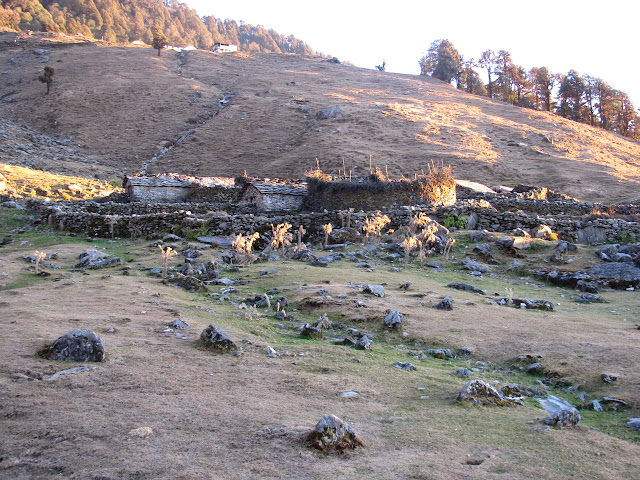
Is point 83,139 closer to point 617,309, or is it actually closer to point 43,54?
point 43,54


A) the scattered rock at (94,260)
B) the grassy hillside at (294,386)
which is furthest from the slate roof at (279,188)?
the grassy hillside at (294,386)

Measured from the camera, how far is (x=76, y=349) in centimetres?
466

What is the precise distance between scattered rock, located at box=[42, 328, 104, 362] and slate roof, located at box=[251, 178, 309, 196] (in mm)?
17060

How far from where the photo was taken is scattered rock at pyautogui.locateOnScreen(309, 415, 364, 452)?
3.32m

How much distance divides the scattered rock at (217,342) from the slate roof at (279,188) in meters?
16.3

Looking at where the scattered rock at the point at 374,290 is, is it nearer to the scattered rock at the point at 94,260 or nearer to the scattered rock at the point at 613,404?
the scattered rock at the point at 613,404

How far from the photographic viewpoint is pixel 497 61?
66.9 meters

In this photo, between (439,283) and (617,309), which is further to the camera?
(439,283)

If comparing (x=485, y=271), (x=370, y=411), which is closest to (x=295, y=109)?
(x=485, y=271)

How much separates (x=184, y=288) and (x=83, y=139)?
38454 mm

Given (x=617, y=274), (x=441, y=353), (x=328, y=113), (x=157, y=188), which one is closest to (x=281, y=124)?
(x=328, y=113)

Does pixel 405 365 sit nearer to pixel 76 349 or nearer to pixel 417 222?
pixel 76 349

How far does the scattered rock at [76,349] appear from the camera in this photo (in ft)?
15.3

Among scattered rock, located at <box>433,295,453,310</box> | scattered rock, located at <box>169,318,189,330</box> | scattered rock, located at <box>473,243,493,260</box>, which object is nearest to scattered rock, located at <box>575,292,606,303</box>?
scattered rock, located at <box>433,295,453,310</box>
